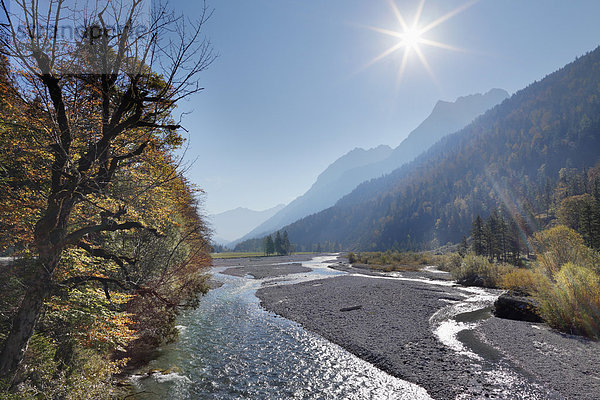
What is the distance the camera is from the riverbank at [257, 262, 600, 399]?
11234mm

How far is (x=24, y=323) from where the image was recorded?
263 inches

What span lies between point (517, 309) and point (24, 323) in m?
29.7

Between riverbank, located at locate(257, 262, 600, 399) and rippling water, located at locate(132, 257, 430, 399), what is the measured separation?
1280 millimetres

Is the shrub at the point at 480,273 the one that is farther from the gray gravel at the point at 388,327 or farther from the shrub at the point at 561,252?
the gray gravel at the point at 388,327

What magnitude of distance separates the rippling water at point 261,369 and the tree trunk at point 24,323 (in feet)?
18.4

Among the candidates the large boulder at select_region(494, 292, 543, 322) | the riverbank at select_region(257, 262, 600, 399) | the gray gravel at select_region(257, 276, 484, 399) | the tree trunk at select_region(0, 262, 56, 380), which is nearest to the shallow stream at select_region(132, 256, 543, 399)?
the riverbank at select_region(257, 262, 600, 399)

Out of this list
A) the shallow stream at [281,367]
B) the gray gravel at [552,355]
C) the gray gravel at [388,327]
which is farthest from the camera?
the gray gravel at [388,327]

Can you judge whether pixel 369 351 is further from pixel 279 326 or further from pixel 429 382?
pixel 279 326

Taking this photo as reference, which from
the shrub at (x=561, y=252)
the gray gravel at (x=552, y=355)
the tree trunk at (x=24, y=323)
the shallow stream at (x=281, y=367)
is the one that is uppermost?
the tree trunk at (x=24, y=323)

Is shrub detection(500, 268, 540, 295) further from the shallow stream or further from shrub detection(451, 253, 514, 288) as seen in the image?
the shallow stream

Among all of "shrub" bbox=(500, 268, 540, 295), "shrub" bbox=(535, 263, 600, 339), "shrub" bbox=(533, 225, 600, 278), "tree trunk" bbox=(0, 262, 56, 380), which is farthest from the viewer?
"shrub" bbox=(500, 268, 540, 295)

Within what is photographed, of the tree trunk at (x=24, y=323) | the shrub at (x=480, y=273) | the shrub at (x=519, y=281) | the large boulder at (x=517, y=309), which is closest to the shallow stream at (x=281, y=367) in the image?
the large boulder at (x=517, y=309)

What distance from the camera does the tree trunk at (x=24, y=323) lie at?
262 inches

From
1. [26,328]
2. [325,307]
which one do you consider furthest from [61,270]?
[325,307]
